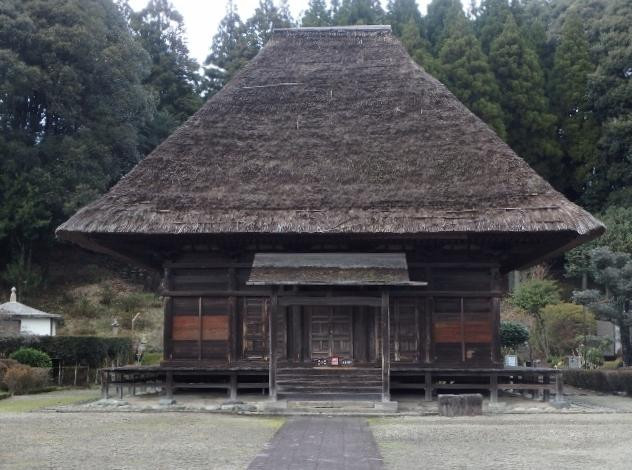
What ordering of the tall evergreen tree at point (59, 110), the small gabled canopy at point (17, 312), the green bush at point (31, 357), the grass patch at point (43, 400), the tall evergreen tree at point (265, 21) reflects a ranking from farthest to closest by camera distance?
the tall evergreen tree at point (265, 21) < the tall evergreen tree at point (59, 110) < the small gabled canopy at point (17, 312) < the green bush at point (31, 357) < the grass patch at point (43, 400)

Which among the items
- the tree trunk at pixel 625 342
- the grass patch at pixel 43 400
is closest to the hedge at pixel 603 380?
the tree trunk at pixel 625 342

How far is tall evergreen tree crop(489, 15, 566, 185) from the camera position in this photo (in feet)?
132

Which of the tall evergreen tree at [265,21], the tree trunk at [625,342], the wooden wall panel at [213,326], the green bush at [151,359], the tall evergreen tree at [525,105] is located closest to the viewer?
the wooden wall panel at [213,326]

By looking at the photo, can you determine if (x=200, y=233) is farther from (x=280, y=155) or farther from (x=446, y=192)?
(x=446, y=192)

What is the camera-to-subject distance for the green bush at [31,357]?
72.5 feet

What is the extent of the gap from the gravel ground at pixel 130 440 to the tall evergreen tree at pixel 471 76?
28.3 metres

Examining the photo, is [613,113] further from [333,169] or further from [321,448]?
[321,448]

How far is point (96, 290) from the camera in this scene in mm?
37250

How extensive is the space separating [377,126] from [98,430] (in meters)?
9.68

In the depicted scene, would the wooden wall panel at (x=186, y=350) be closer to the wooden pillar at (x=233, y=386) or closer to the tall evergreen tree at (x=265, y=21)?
the wooden pillar at (x=233, y=386)

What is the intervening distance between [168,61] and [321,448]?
3908 cm

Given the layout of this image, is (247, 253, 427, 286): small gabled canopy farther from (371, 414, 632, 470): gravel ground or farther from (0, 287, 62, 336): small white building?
(0, 287, 62, 336): small white building

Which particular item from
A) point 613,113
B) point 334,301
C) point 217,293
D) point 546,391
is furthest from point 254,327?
point 613,113

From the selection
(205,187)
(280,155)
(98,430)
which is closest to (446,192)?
(280,155)
